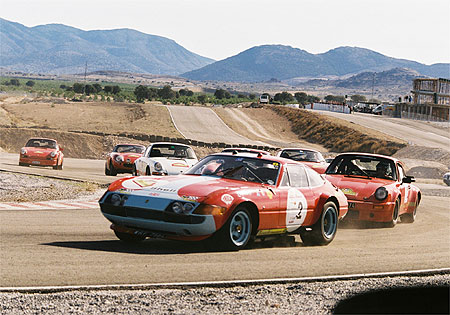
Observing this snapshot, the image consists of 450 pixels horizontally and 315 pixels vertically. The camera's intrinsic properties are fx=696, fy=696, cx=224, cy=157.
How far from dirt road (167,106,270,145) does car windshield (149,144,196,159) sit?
37.5 meters

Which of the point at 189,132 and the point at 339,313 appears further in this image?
the point at 189,132

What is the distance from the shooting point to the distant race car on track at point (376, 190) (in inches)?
539

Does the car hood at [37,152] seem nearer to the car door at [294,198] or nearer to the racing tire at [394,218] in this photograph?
the racing tire at [394,218]

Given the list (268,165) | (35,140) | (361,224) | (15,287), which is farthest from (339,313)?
(35,140)

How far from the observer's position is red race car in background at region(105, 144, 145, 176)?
24.9m

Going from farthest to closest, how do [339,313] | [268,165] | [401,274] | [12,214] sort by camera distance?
[12,214] < [268,165] < [401,274] < [339,313]

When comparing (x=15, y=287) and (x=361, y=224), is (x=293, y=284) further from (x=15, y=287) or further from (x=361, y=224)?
(x=361, y=224)

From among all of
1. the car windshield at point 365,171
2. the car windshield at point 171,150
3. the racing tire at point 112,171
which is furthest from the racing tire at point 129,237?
the racing tire at point 112,171

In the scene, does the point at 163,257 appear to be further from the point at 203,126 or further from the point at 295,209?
the point at 203,126

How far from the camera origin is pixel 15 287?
6.78 m

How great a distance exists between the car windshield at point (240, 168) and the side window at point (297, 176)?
26cm

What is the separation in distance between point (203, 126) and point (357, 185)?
5623 centimetres

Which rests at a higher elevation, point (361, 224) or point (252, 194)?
point (252, 194)

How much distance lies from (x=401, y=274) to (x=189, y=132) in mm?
55801
